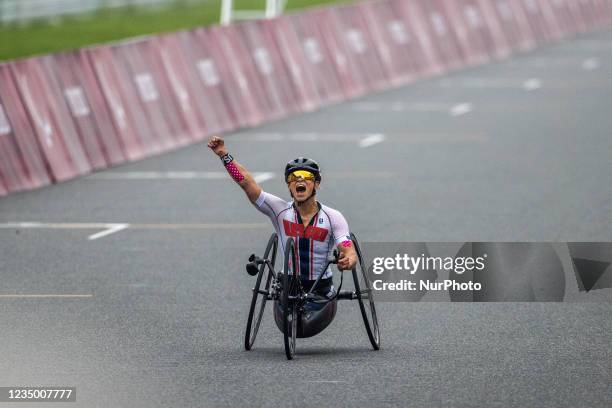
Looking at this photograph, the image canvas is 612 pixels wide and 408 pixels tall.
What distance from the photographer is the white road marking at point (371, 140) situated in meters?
25.7

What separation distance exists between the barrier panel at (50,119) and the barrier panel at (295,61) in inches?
312

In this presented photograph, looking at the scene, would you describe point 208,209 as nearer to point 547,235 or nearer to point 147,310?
point 547,235

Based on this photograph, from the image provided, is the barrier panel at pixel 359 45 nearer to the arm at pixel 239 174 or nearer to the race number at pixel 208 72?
the race number at pixel 208 72

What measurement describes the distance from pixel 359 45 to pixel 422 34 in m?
4.21

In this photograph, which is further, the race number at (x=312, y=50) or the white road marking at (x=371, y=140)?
the race number at (x=312, y=50)

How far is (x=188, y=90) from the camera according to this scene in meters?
25.4

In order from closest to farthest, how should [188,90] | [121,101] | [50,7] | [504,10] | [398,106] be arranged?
1. [121,101]
2. [188,90]
3. [398,106]
4. [504,10]
5. [50,7]

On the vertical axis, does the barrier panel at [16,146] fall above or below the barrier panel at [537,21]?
above

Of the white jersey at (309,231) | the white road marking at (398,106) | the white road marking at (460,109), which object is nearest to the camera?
the white jersey at (309,231)

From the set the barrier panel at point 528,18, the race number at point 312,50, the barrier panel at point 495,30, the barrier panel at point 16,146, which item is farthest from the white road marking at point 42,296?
the barrier panel at point 528,18

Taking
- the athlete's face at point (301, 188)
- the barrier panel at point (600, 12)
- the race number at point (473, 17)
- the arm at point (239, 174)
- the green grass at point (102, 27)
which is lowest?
the barrier panel at point (600, 12)

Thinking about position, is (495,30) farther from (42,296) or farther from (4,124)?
(42,296)

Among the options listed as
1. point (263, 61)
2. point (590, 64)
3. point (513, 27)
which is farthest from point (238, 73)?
point (513, 27)

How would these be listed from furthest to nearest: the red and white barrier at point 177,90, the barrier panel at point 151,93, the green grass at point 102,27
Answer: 1. the green grass at point 102,27
2. the red and white barrier at point 177,90
3. the barrier panel at point 151,93
